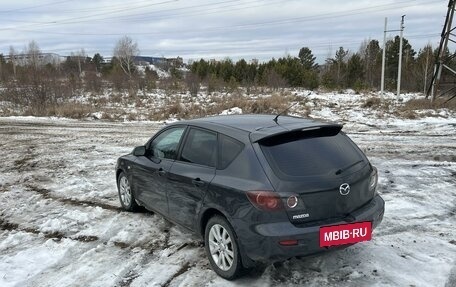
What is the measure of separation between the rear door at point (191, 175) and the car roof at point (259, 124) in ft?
0.50

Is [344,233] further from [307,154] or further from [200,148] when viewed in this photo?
[200,148]

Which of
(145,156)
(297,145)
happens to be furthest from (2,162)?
(297,145)

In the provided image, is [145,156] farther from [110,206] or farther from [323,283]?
[323,283]

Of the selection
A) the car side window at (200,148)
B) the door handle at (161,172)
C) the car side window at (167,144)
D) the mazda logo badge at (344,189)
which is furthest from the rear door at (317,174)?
the door handle at (161,172)

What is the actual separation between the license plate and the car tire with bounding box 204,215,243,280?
805mm

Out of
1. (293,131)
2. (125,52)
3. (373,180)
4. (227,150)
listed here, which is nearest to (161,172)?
(227,150)

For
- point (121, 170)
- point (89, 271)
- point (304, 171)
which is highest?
point (304, 171)

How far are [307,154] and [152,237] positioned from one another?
2421 mm

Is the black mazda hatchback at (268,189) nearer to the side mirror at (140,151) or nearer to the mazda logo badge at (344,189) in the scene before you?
the mazda logo badge at (344,189)

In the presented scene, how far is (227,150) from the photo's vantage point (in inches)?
164

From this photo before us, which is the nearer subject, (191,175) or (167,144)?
(191,175)

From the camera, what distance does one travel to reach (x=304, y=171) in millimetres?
3758

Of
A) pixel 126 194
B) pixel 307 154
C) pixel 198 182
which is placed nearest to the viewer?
pixel 307 154

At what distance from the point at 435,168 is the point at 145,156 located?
229 inches
